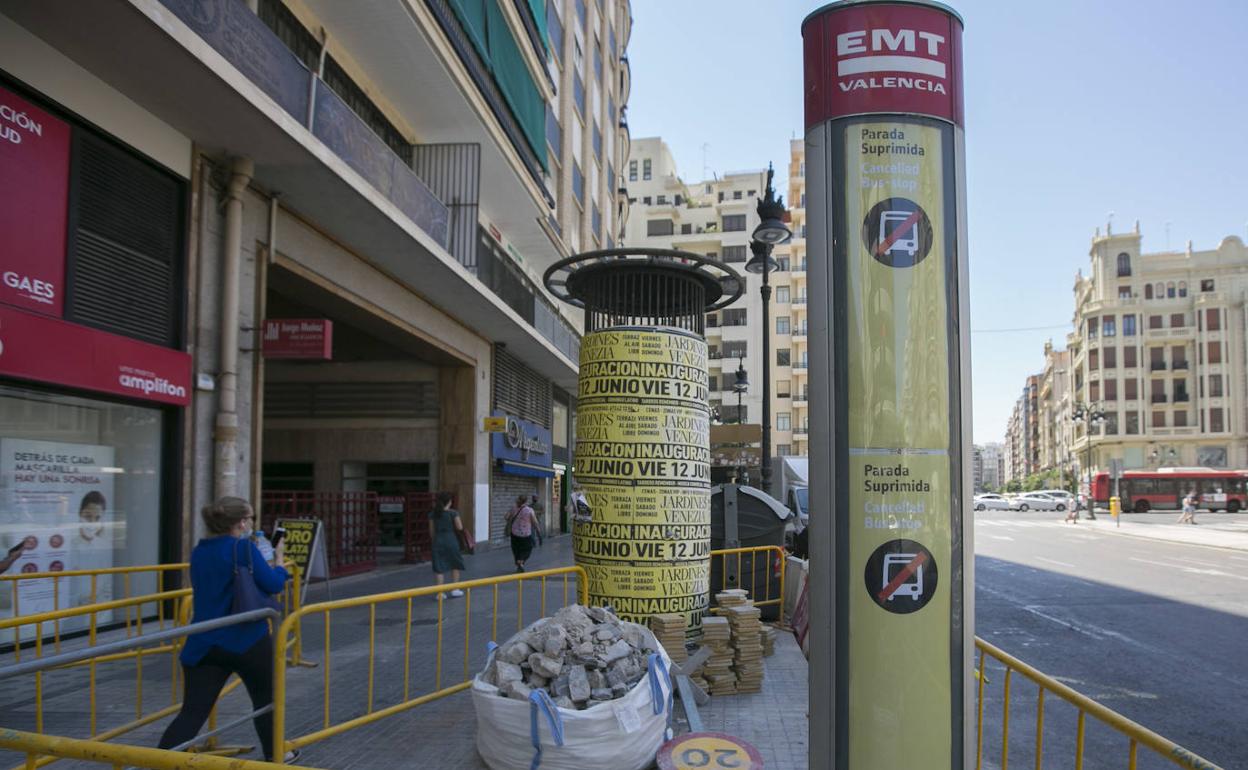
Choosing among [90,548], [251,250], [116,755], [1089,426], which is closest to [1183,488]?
[1089,426]

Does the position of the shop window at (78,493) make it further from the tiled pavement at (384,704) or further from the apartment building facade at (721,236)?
the apartment building facade at (721,236)

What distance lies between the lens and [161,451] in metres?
9.59

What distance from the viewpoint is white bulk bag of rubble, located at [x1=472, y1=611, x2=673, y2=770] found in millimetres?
4684

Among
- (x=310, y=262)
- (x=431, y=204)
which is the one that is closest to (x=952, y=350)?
(x=310, y=262)

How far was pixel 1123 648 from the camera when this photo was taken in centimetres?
929

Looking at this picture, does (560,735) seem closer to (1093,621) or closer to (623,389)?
(623,389)

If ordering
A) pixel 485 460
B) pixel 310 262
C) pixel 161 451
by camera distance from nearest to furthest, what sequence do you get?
pixel 161 451 → pixel 310 262 → pixel 485 460

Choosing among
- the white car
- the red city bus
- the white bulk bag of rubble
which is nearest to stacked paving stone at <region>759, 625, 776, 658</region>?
the white bulk bag of rubble

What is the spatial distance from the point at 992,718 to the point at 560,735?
391 centimetres

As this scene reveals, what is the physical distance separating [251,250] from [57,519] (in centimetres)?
424

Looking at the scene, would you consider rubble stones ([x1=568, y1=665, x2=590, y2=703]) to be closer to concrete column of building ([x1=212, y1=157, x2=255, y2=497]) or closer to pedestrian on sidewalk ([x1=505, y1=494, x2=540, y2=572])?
concrete column of building ([x1=212, y1=157, x2=255, y2=497])

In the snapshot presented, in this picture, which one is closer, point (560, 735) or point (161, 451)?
point (560, 735)

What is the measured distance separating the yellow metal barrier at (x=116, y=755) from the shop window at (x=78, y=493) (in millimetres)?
5421

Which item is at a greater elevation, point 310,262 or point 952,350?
point 310,262
